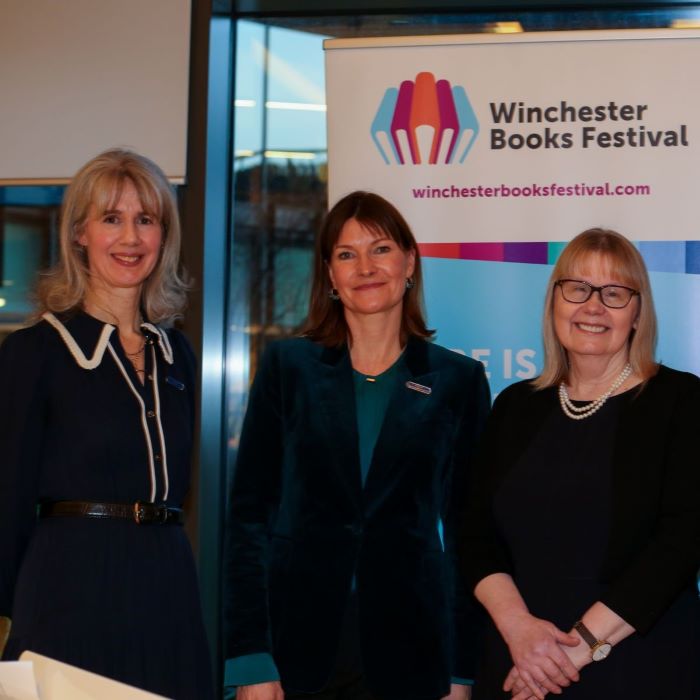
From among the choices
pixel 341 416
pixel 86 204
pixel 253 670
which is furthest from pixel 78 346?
pixel 253 670

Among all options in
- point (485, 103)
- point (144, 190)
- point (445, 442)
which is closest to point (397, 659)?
point (445, 442)

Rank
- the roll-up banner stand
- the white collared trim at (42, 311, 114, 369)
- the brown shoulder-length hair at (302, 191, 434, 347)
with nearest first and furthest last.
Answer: the white collared trim at (42, 311, 114, 369) → the brown shoulder-length hair at (302, 191, 434, 347) → the roll-up banner stand

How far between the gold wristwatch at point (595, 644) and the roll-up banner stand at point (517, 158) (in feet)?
4.75

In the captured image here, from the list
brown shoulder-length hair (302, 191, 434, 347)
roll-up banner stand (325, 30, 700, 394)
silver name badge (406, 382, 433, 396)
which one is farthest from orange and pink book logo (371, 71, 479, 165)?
silver name badge (406, 382, 433, 396)

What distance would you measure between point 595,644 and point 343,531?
27.4 inches

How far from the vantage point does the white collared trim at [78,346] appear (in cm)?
270

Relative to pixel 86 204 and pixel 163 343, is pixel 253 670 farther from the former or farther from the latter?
pixel 86 204

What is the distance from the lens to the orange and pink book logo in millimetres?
4055

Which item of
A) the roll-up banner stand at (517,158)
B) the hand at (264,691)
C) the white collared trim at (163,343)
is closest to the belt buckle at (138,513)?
the white collared trim at (163,343)

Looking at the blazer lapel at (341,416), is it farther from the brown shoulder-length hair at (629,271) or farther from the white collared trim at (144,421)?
the brown shoulder-length hair at (629,271)

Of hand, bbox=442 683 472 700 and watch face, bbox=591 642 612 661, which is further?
hand, bbox=442 683 472 700

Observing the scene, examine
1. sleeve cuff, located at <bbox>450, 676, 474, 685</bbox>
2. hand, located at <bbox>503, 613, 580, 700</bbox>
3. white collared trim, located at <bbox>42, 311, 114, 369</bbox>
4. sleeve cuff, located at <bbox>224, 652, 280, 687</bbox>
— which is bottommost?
sleeve cuff, located at <bbox>450, 676, 474, 685</bbox>

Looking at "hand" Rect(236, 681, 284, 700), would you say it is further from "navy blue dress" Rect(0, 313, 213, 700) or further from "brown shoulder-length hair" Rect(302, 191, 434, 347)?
"brown shoulder-length hair" Rect(302, 191, 434, 347)

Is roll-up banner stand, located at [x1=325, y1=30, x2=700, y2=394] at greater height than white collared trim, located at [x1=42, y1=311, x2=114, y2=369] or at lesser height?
greater
